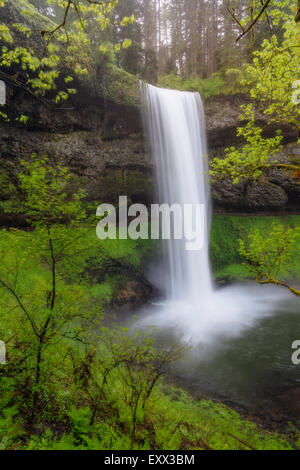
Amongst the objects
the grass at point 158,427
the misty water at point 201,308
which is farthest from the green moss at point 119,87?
the grass at point 158,427

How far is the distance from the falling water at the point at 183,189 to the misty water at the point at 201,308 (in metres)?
0.05

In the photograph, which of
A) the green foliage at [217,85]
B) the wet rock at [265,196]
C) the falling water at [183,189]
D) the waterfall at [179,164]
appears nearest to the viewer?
the falling water at [183,189]

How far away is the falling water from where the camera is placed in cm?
1202

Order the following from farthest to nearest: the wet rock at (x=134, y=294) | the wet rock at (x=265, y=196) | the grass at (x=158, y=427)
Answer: the wet rock at (x=265, y=196), the wet rock at (x=134, y=294), the grass at (x=158, y=427)

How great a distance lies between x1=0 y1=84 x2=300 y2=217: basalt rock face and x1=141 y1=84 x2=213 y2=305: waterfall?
0.89 meters

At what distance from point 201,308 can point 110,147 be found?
412 inches

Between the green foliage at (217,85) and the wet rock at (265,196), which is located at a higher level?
the green foliage at (217,85)

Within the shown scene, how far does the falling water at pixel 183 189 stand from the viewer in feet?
39.4

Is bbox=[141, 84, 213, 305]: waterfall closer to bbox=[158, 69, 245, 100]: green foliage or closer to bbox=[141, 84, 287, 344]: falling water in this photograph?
bbox=[141, 84, 287, 344]: falling water

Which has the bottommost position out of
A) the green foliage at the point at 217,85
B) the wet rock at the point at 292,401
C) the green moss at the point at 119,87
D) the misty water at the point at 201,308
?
the wet rock at the point at 292,401

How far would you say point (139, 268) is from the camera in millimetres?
12211

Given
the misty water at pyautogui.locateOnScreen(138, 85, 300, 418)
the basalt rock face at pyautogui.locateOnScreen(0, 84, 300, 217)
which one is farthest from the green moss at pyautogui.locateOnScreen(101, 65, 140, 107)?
the misty water at pyautogui.locateOnScreen(138, 85, 300, 418)

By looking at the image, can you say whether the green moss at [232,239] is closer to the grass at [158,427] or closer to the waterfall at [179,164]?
the waterfall at [179,164]
